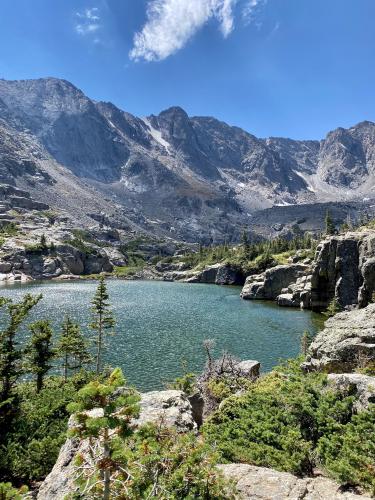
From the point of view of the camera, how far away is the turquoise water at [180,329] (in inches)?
2105

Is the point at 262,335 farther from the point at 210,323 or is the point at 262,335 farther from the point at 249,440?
the point at 249,440

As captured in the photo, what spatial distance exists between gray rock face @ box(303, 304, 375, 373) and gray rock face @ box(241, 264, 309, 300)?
320 ft

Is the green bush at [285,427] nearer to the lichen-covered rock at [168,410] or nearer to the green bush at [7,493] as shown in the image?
the lichen-covered rock at [168,410]

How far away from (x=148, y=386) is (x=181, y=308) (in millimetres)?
62972

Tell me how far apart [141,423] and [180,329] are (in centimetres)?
5950

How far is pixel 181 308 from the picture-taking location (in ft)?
352

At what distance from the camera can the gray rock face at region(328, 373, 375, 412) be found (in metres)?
18.1

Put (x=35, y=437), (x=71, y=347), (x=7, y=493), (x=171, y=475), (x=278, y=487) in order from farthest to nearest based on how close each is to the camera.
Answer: (x=71, y=347) < (x=35, y=437) < (x=278, y=487) < (x=171, y=475) < (x=7, y=493)

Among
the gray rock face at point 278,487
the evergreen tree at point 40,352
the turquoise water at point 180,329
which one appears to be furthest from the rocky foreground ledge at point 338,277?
the gray rock face at point 278,487

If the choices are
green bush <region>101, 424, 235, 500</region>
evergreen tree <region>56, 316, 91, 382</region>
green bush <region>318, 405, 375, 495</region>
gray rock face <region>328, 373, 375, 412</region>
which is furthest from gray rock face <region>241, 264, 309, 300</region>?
green bush <region>101, 424, 235, 500</region>

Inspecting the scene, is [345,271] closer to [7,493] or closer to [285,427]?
[285,427]

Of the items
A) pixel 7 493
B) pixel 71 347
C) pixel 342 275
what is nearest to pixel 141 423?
pixel 7 493

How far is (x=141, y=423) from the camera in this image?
1820 centimetres

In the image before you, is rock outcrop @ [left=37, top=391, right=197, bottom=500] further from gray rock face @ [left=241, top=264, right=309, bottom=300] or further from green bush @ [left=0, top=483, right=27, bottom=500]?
gray rock face @ [left=241, top=264, right=309, bottom=300]
